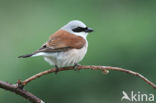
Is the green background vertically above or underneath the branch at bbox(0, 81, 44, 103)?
underneath

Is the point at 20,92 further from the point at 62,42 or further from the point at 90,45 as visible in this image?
the point at 90,45

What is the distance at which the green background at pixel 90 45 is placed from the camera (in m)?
4.96

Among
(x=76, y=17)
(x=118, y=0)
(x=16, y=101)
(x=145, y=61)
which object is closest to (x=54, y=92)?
(x=16, y=101)

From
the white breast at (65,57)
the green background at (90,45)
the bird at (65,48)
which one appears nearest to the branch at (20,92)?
the bird at (65,48)

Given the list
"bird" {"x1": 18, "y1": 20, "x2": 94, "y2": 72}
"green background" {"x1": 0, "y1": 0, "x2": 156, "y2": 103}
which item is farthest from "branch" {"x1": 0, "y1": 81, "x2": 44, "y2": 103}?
"green background" {"x1": 0, "y1": 0, "x2": 156, "y2": 103}

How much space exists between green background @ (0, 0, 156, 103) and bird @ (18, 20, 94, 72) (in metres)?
1.65

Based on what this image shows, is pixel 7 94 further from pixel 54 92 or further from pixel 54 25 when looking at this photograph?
pixel 54 25

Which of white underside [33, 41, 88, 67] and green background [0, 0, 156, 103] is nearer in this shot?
white underside [33, 41, 88, 67]

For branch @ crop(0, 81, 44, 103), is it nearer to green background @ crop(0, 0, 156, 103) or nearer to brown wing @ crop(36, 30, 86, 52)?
brown wing @ crop(36, 30, 86, 52)

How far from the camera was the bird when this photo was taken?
9.47 ft

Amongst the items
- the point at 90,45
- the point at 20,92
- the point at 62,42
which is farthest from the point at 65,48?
the point at 90,45

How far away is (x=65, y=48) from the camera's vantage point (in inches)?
117

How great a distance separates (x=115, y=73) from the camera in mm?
5523

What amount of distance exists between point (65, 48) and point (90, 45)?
9.55ft
